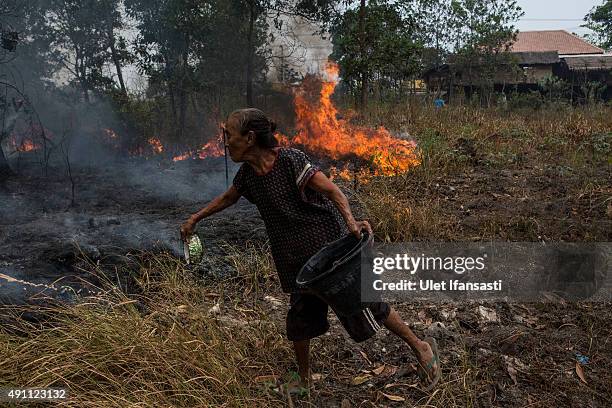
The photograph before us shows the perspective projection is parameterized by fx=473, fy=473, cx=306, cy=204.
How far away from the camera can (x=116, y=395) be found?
2.47 m

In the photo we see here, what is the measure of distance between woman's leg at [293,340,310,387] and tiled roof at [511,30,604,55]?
29.3 metres

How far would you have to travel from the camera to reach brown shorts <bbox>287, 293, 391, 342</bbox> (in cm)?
258

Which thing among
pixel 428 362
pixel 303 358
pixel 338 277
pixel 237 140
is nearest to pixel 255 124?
pixel 237 140

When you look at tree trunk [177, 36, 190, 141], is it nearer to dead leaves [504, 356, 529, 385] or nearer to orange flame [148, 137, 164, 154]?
orange flame [148, 137, 164, 154]

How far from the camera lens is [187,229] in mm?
2822

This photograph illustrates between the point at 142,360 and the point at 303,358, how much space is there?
2.98 ft

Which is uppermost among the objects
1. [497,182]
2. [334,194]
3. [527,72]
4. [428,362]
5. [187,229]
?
[527,72]

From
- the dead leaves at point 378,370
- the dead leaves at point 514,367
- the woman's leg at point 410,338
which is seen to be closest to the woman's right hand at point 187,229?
the woman's leg at point 410,338

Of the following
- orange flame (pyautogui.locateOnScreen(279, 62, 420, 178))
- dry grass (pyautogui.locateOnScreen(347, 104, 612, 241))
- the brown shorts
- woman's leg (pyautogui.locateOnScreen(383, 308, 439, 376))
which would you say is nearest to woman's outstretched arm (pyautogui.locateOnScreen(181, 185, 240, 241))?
the brown shorts

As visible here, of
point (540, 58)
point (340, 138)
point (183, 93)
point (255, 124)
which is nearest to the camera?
point (255, 124)

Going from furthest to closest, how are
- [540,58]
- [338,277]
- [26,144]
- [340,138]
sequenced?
[540,58] → [26,144] → [340,138] → [338,277]

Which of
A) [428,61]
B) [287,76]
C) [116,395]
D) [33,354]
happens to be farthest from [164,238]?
[428,61]

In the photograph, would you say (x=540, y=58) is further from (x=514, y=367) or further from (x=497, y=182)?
(x=514, y=367)

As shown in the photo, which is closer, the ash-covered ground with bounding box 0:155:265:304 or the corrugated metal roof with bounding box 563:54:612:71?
the ash-covered ground with bounding box 0:155:265:304
